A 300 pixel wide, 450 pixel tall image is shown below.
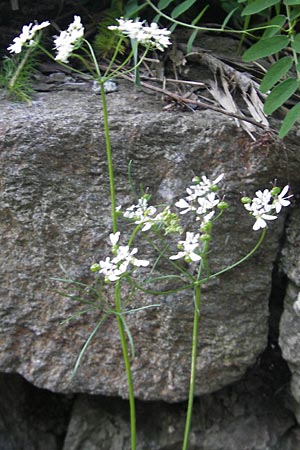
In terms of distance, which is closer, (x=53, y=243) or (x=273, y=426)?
(x=53, y=243)

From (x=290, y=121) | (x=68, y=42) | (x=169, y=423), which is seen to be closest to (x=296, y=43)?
(x=290, y=121)

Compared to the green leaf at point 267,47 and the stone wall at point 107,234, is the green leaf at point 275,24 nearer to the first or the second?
the green leaf at point 267,47

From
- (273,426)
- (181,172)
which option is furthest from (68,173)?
(273,426)

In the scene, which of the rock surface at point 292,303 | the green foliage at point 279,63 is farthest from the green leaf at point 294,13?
the rock surface at point 292,303

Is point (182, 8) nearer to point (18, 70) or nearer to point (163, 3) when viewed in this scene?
point (163, 3)

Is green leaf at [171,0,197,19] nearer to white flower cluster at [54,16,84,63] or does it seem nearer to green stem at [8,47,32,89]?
green stem at [8,47,32,89]

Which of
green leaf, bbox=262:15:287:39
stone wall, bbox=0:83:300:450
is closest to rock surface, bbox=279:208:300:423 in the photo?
stone wall, bbox=0:83:300:450

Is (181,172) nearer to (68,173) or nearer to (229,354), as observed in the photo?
(68,173)
